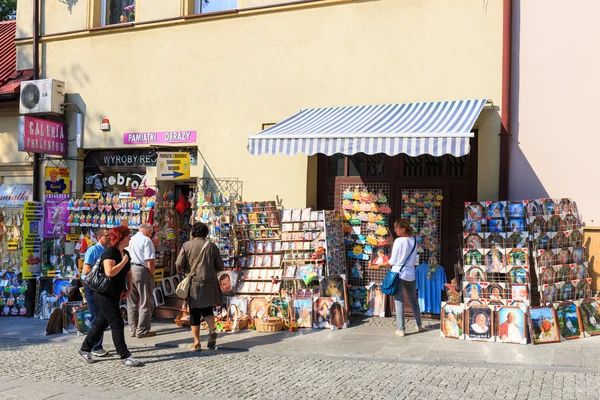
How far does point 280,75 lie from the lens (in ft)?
36.0

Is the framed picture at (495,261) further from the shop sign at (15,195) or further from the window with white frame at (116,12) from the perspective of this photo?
the shop sign at (15,195)

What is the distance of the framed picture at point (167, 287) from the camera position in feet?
36.1

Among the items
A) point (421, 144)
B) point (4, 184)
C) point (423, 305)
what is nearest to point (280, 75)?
point (421, 144)

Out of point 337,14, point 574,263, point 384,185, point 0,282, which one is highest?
point 337,14

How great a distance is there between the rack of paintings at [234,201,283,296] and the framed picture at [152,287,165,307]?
4.91ft

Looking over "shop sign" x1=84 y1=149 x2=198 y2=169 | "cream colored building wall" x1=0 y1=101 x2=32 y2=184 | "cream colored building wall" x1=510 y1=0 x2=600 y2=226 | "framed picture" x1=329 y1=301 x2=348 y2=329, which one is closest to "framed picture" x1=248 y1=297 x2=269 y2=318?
"framed picture" x1=329 y1=301 x2=348 y2=329

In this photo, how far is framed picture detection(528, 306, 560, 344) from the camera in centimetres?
807

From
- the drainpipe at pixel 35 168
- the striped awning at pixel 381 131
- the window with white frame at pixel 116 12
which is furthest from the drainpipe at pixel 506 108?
the drainpipe at pixel 35 168

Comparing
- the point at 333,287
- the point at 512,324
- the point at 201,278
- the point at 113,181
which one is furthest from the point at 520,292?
the point at 113,181

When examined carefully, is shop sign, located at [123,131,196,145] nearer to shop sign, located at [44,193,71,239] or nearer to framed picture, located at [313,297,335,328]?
shop sign, located at [44,193,71,239]

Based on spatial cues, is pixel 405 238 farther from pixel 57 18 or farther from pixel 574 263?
pixel 57 18

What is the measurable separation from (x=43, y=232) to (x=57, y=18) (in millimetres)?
4375

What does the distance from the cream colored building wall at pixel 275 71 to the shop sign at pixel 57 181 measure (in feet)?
2.69

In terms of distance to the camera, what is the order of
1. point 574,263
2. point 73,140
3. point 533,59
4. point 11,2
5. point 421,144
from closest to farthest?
point 421,144
point 574,263
point 533,59
point 73,140
point 11,2
